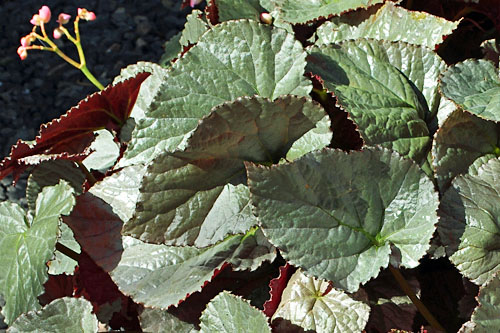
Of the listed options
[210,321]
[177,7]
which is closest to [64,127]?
[210,321]

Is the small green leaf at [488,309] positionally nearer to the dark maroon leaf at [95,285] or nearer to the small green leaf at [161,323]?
the small green leaf at [161,323]

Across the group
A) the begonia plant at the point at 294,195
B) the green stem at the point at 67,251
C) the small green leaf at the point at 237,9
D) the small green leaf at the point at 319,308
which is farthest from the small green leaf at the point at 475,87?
the green stem at the point at 67,251

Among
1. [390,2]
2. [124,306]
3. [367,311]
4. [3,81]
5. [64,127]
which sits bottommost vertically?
[3,81]

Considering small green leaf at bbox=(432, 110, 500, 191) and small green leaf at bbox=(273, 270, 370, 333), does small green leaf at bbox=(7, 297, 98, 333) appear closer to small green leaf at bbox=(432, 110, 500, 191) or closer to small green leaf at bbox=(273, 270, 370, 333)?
small green leaf at bbox=(273, 270, 370, 333)

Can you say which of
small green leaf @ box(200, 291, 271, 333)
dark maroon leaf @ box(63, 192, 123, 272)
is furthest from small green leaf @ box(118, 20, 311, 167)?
small green leaf @ box(200, 291, 271, 333)

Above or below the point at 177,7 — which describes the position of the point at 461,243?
above

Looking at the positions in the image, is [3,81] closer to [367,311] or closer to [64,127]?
[64,127]
